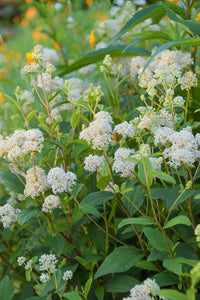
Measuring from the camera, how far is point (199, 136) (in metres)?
0.87

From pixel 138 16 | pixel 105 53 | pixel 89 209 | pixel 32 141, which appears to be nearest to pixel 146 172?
pixel 89 209

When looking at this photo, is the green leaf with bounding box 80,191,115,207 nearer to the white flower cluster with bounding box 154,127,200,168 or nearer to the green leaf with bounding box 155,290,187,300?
the white flower cluster with bounding box 154,127,200,168

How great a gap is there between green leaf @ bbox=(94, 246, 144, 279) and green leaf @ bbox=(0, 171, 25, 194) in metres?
0.32

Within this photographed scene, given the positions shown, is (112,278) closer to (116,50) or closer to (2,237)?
(2,237)

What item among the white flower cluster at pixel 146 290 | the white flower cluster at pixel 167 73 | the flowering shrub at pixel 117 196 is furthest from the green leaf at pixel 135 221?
the white flower cluster at pixel 167 73

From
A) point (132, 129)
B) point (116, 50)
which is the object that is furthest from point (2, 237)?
point (116, 50)

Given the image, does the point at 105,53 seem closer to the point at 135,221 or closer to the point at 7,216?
the point at 7,216

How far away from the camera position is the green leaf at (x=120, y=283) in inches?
39.5

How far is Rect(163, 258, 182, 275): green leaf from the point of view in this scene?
2.56 ft

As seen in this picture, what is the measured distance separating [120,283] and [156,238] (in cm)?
23

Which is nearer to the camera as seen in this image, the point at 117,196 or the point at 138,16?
the point at 117,196

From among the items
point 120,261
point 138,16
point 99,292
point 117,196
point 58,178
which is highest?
point 138,16

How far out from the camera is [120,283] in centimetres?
103

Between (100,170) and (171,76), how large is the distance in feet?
0.96
